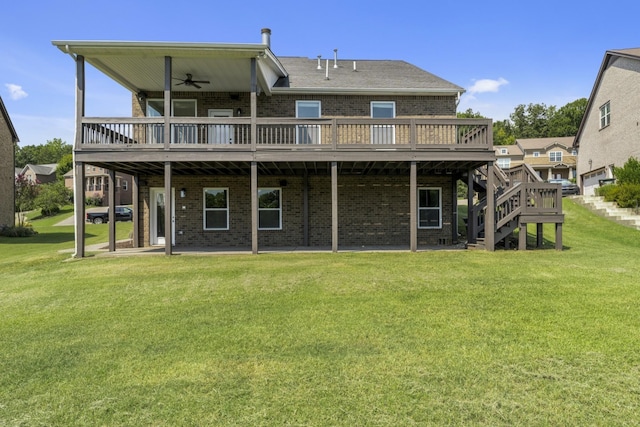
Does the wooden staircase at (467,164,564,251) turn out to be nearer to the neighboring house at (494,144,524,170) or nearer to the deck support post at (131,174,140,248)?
the deck support post at (131,174,140,248)

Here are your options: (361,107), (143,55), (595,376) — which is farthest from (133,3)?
(595,376)

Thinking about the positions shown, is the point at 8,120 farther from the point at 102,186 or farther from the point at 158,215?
the point at 102,186

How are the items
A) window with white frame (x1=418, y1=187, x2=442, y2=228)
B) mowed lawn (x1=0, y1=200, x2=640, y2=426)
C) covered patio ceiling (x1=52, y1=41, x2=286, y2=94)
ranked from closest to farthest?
mowed lawn (x1=0, y1=200, x2=640, y2=426) < covered patio ceiling (x1=52, y1=41, x2=286, y2=94) < window with white frame (x1=418, y1=187, x2=442, y2=228)

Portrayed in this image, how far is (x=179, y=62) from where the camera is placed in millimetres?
10695

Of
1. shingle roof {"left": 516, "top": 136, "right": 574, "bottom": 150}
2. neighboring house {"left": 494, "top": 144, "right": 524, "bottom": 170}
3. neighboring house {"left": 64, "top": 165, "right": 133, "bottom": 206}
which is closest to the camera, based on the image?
neighboring house {"left": 64, "top": 165, "right": 133, "bottom": 206}

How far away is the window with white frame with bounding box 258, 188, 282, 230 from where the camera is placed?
1350 centimetres

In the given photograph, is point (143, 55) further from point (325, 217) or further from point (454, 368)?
point (454, 368)

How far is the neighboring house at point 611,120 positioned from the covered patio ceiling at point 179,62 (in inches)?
745

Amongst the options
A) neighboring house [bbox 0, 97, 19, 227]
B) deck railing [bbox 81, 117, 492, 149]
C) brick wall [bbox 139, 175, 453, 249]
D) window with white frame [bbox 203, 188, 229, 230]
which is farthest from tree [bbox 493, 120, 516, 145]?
neighboring house [bbox 0, 97, 19, 227]

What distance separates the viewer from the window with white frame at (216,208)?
1341cm

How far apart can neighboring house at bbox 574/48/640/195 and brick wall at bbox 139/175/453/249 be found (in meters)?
14.0

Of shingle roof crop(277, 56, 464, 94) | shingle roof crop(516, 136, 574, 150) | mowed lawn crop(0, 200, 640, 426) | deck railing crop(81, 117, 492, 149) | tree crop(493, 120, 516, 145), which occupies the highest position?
tree crop(493, 120, 516, 145)

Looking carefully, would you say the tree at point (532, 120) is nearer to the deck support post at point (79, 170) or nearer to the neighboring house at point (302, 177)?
the neighboring house at point (302, 177)

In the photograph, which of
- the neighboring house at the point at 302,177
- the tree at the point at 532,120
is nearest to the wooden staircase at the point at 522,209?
the neighboring house at the point at 302,177
